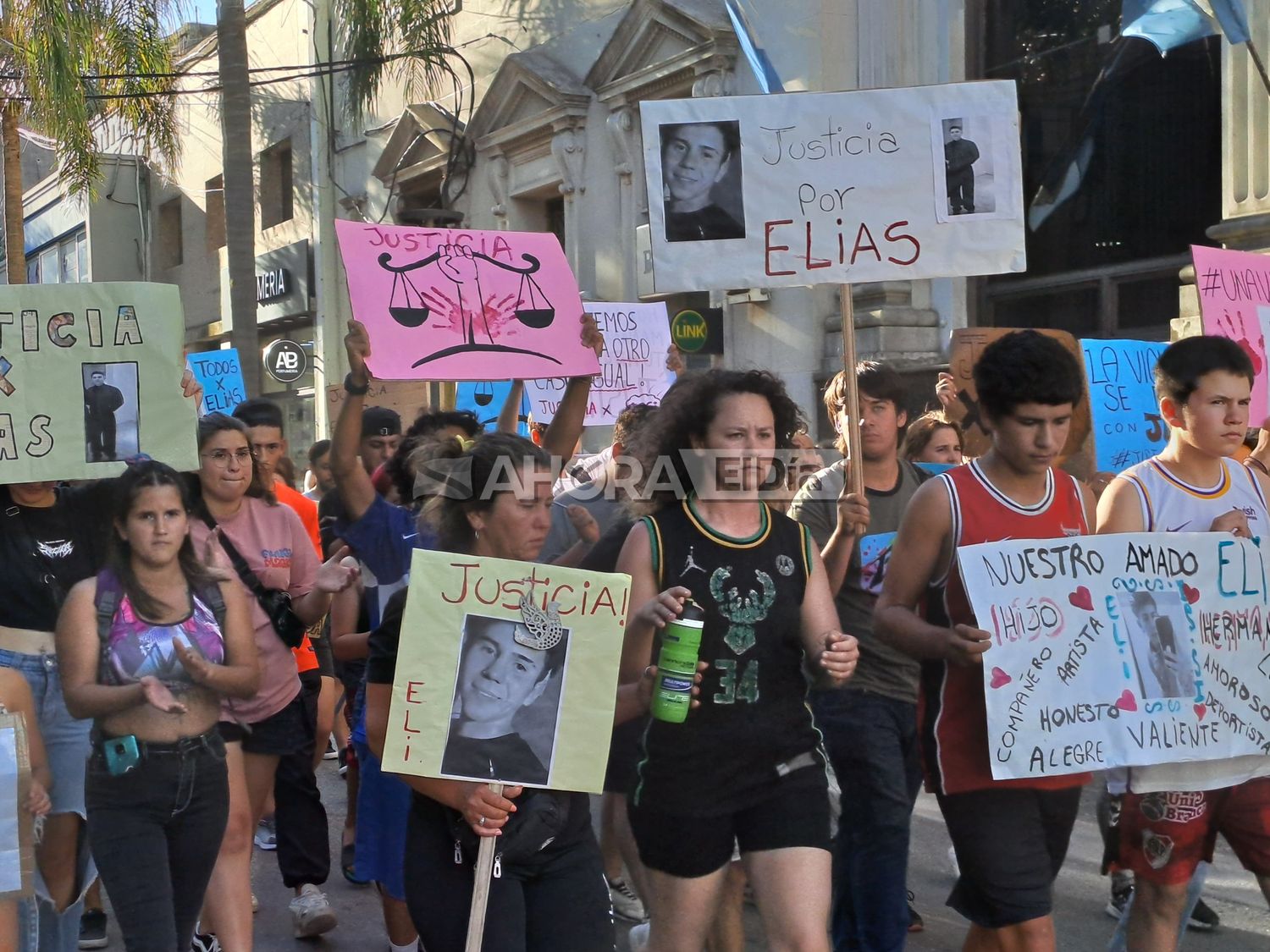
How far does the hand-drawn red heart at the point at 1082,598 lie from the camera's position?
3.49 meters

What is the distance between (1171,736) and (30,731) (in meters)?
2.92

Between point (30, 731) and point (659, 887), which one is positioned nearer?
point (659, 887)

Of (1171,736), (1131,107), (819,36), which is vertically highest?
(819,36)

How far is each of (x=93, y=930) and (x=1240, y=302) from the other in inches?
198

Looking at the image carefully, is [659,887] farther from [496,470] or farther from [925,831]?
[925,831]

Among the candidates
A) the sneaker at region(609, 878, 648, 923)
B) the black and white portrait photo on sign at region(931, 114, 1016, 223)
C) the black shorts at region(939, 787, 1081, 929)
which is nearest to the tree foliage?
the sneaker at region(609, 878, 648, 923)

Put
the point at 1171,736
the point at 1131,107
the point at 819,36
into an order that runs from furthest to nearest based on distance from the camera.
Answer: the point at 819,36, the point at 1131,107, the point at 1171,736

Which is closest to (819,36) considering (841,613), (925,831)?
(925,831)

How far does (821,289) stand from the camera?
12625 millimetres

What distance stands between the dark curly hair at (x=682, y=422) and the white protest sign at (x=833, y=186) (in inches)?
42.7

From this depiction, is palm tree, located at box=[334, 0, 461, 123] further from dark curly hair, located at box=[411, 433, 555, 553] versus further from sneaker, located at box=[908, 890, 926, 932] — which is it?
dark curly hair, located at box=[411, 433, 555, 553]

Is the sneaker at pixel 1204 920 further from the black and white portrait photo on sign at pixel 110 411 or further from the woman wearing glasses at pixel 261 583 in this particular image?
the black and white portrait photo on sign at pixel 110 411

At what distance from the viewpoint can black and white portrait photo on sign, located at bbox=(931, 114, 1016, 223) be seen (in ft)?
15.1

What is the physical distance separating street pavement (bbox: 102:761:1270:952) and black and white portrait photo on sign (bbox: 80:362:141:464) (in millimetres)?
1926
